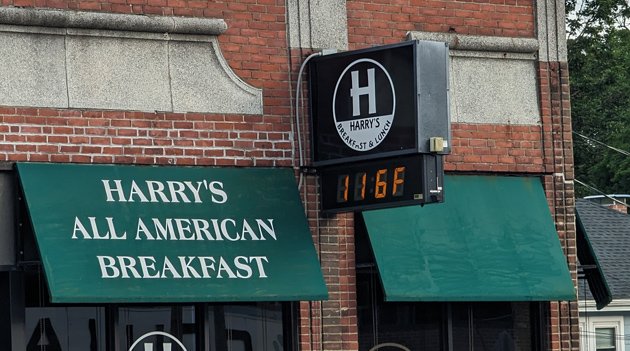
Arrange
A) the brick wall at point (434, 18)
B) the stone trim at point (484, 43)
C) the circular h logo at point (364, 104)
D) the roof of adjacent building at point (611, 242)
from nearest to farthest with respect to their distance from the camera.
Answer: the circular h logo at point (364, 104)
the brick wall at point (434, 18)
the stone trim at point (484, 43)
the roof of adjacent building at point (611, 242)

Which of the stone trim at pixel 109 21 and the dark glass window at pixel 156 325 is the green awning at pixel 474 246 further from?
the stone trim at pixel 109 21

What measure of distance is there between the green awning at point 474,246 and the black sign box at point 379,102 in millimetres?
914

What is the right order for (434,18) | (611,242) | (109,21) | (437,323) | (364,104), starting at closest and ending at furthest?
(109,21), (364,104), (437,323), (434,18), (611,242)

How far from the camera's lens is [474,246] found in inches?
570

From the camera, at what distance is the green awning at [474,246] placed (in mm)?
14109

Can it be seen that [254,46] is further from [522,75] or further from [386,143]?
[522,75]

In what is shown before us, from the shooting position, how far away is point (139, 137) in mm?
13438

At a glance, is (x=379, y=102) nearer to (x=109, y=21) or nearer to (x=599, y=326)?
(x=109, y=21)

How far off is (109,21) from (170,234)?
2070mm

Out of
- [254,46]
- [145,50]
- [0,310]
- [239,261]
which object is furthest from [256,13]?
[0,310]

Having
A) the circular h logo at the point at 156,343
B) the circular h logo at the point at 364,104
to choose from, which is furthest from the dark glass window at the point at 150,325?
the circular h logo at the point at 364,104

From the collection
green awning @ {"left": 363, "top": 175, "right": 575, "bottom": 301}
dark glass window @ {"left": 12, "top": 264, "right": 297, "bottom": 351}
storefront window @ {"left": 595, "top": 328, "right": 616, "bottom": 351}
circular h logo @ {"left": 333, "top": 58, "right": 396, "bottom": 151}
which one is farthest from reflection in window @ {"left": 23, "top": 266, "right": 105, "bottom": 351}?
storefront window @ {"left": 595, "top": 328, "right": 616, "bottom": 351}

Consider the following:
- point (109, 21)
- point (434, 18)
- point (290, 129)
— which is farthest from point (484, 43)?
point (109, 21)

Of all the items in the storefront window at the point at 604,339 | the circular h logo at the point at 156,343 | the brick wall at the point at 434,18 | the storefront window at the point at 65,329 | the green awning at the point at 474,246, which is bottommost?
the storefront window at the point at 604,339
